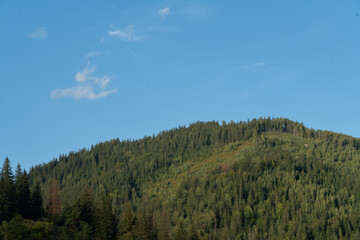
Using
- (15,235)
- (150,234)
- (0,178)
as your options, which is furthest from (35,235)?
(150,234)

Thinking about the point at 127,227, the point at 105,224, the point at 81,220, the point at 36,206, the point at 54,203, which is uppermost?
the point at 54,203

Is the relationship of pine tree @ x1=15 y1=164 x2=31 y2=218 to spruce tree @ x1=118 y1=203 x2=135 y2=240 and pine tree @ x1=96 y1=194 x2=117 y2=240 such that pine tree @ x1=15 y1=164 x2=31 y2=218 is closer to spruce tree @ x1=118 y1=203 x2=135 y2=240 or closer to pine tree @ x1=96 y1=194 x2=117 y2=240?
pine tree @ x1=96 y1=194 x2=117 y2=240

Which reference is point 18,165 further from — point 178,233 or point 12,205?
point 178,233

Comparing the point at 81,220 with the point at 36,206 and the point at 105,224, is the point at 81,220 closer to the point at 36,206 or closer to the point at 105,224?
the point at 105,224

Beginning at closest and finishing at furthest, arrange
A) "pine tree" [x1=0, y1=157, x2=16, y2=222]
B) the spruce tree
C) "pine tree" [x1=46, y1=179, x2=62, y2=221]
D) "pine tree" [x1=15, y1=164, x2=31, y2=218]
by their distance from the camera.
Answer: "pine tree" [x1=0, y1=157, x2=16, y2=222] < "pine tree" [x1=15, y1=164, x2=31, y2=218] < the spruce tree < "pine tree" [x1=46, y1=179, x2=62, y2=221]

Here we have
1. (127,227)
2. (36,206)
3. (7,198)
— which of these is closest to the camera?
(7,198)

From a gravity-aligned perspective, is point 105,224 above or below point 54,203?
below

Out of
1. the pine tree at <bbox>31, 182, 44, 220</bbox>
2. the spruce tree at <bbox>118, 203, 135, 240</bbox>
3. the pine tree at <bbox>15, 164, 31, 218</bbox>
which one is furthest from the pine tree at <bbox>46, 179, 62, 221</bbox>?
the spruce tree at <bbox>118, 203, 135, 240</bbox>

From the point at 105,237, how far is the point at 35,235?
62.5 ft

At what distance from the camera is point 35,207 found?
14625 centimetres

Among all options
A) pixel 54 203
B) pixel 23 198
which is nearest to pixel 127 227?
pixel 54 203

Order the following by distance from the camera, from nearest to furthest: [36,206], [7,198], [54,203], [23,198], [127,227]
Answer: [7,198] → [23,198] → [36,206] → [127,227] → [54,203]

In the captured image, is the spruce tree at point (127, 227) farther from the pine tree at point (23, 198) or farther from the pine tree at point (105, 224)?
the pine tree at point (23, 198)

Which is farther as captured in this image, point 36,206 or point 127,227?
point 127,227
